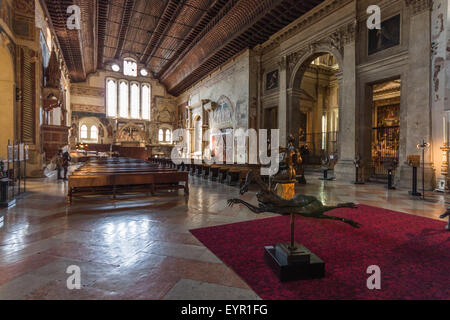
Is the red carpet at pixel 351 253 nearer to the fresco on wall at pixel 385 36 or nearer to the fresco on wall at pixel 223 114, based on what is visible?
the fresco on wall at pixel 385 36

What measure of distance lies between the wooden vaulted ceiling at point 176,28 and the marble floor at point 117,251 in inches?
422

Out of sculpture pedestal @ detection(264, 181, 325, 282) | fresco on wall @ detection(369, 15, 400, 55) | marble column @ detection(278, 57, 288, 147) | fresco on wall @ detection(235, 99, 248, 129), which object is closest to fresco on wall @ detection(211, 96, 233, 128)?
fresco on wall @ detection(235, 99, 248, 129)

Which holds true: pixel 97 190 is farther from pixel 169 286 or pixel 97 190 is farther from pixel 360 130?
pixel 360 130

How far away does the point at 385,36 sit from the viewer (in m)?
8.73

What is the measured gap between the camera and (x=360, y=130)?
31.2 feet

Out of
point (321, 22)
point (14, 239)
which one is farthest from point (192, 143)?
point (14, 239)

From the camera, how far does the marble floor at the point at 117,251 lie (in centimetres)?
186

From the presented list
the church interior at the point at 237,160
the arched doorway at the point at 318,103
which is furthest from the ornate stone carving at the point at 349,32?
the arched doorway at the point at 318,103

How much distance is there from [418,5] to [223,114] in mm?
12225

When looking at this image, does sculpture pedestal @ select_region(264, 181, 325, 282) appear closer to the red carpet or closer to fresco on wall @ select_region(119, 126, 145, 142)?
the red carpet

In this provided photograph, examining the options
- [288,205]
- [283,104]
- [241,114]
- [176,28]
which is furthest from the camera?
[176,28]

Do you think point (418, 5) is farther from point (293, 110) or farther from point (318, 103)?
point (318, 103)

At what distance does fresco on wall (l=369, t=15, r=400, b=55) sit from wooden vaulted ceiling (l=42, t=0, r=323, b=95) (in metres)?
3.11

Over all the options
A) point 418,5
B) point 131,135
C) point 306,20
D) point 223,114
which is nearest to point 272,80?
point 306,20
